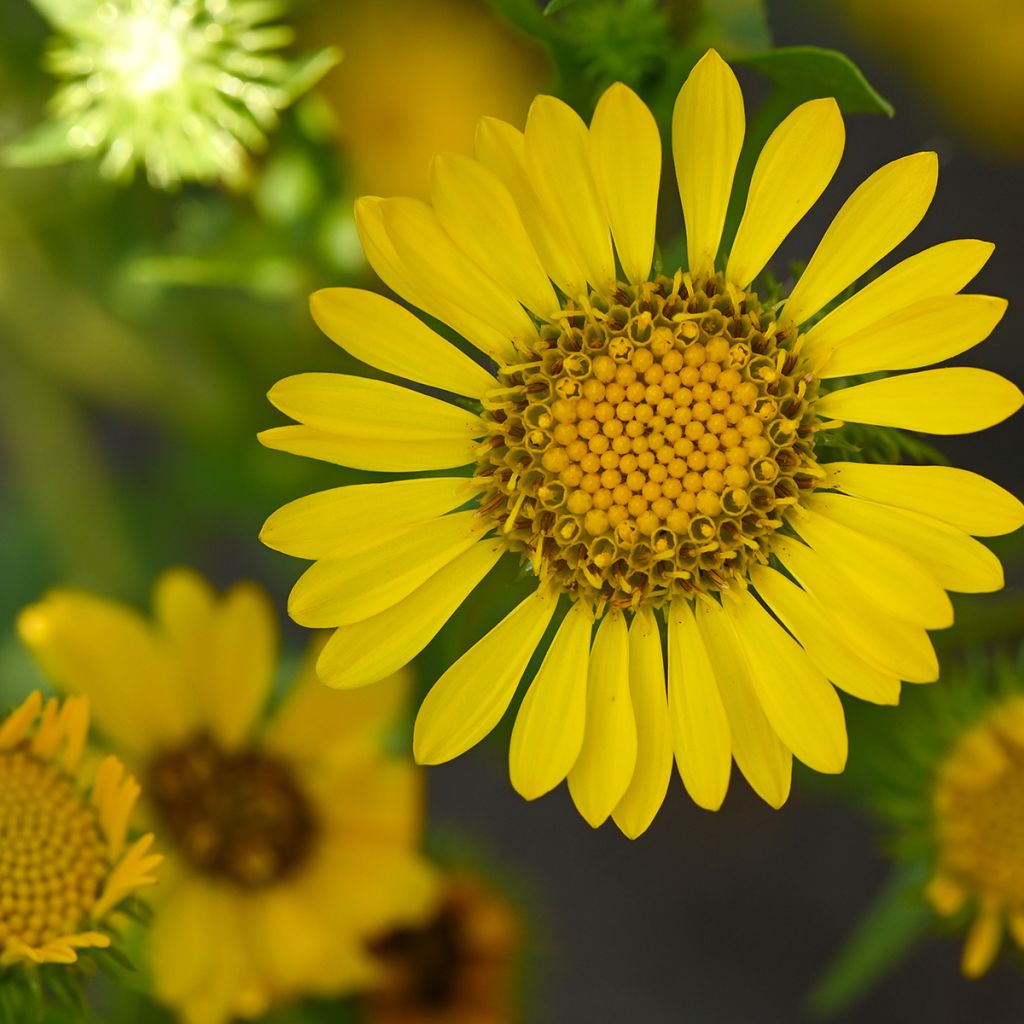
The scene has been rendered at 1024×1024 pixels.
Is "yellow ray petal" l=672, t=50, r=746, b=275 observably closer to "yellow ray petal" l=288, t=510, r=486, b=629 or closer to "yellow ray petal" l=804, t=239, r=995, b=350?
"yellow ray petal" l=804, t=239, r=995, b=350

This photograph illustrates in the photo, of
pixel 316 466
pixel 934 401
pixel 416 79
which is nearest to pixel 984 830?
pixel 934 401

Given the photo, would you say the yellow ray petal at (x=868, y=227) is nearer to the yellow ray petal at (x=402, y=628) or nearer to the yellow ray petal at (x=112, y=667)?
the yellow ray petal at (x=402, y=628)

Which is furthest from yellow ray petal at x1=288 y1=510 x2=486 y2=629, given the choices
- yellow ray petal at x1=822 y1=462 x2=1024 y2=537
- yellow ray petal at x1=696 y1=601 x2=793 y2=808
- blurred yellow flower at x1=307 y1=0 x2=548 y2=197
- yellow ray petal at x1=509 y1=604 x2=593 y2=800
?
blurred yellow flower at x1=307 y1=0 x2=548 y2=197

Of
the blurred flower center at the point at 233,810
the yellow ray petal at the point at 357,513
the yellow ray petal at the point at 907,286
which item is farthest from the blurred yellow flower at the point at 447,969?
the yellow ray petal at the point at 907,286

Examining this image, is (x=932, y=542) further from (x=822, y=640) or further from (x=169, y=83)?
(x=169, y=83)

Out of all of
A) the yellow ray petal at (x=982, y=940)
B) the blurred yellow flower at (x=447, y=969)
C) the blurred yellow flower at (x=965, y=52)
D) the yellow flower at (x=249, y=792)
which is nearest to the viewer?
the yellow ray petal at (x=982, y=940)
